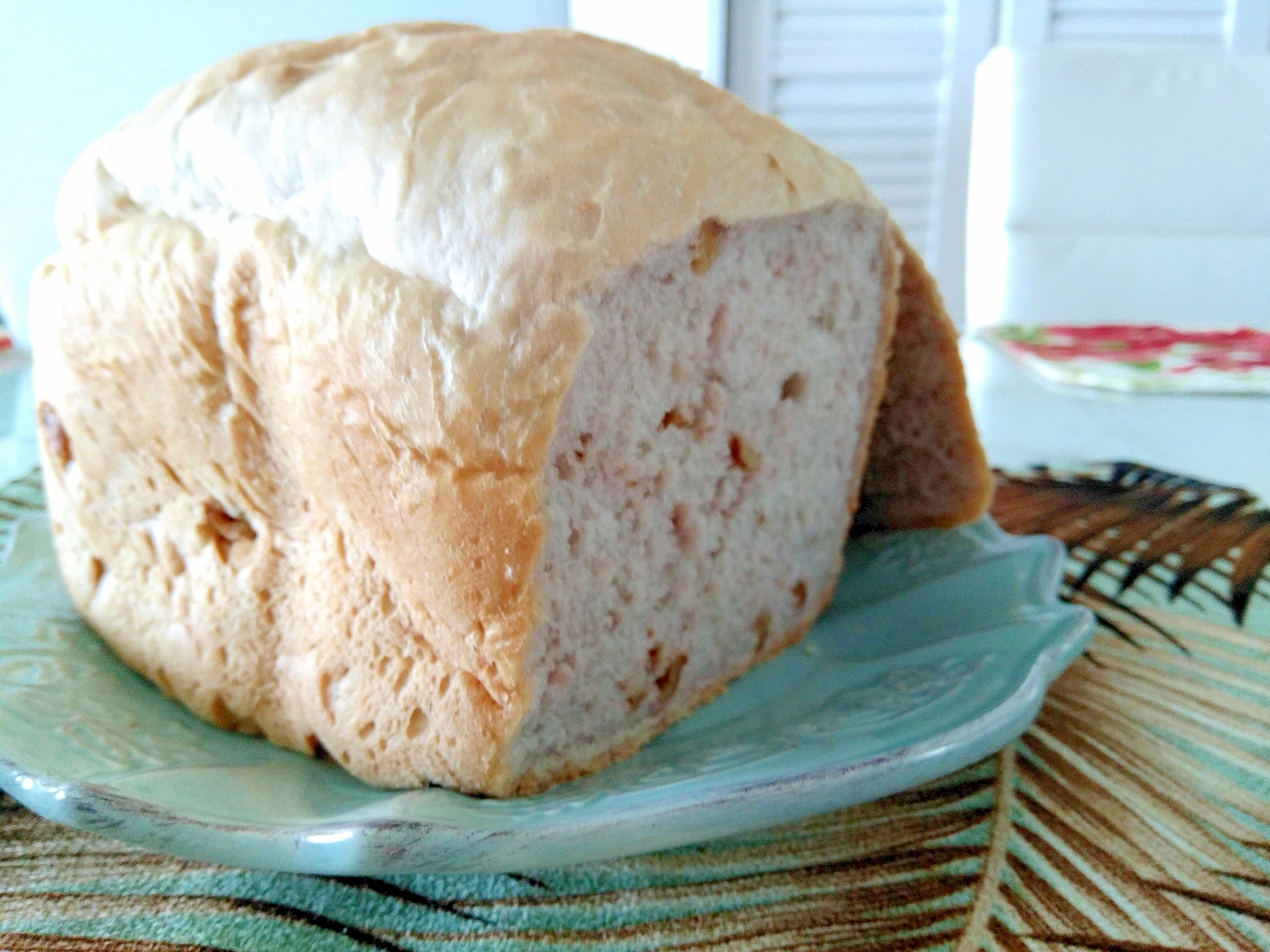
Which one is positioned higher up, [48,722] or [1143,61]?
[1143,61]

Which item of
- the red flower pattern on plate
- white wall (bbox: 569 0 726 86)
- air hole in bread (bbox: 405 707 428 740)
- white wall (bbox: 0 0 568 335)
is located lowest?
the red flower pattern on plate

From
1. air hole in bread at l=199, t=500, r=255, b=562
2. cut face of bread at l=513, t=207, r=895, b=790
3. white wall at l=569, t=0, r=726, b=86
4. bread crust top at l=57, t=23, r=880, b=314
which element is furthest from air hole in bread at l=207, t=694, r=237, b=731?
white wall at l=569, t=0, r=726, b=86

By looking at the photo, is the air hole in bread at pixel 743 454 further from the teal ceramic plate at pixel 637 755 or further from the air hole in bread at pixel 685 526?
the teal ceramic plate at pixel 637 755

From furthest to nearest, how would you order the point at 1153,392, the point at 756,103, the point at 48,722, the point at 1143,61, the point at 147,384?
the point at 756,103, the point at 1143,61, the point at 1153,392, the point at 147,384, the point at 48,722

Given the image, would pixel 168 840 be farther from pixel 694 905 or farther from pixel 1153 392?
pixel 1153 392

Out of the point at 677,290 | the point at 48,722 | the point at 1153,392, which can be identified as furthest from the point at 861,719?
the point at 1153,392

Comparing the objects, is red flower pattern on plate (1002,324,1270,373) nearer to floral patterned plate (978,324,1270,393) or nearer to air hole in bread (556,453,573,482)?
floral patterned plate (978,324,1270,393)
